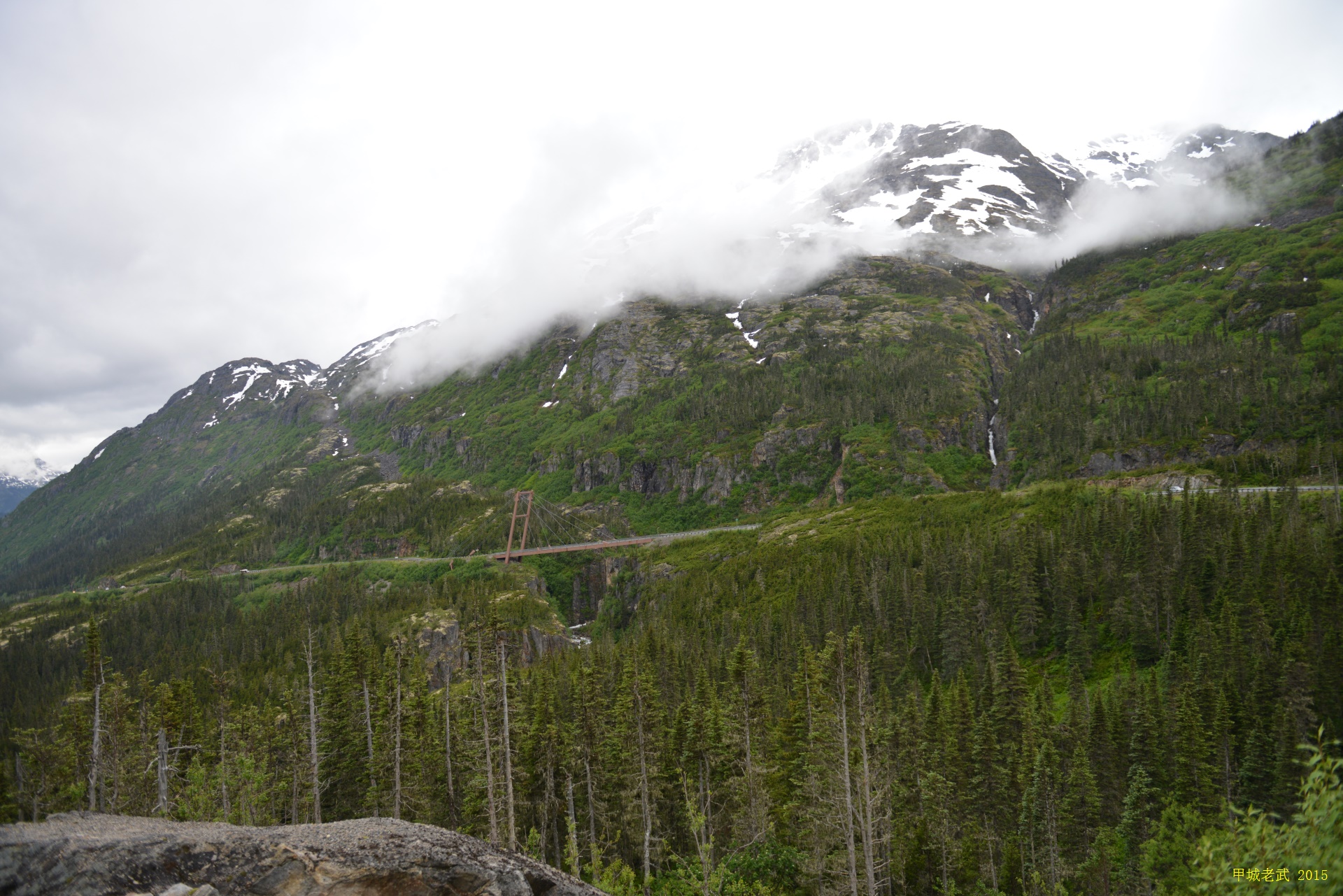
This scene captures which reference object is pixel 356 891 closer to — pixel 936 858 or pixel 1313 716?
pixel 936 858

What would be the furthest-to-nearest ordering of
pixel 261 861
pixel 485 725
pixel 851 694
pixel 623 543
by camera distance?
pixel 623 543
pixel 485 725
pixel 851 694
pixel 261 861

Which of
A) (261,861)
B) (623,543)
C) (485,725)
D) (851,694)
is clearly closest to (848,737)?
(851,694)

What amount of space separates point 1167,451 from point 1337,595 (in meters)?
98.8

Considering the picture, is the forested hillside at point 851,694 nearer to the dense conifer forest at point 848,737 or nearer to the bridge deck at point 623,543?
the dense conifer forest at point 848,737

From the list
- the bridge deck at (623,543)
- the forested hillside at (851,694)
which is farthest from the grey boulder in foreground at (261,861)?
the bridge deck at (623,543)

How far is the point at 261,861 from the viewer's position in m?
12.2

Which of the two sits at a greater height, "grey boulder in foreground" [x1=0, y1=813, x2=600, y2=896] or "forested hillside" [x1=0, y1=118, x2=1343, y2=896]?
"grey boulder in foreground" [x1=0, y1=813, x2=600, y2=896]

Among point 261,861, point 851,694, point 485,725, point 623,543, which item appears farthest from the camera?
point 623,543

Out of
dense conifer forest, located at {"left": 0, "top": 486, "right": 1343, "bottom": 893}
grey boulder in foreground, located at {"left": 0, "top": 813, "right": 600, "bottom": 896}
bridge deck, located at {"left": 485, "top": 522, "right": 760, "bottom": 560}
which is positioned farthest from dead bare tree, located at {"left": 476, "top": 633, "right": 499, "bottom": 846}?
bridge deck, located at {"left": 485, "top": 522, "right": 760, "bottom": 560}

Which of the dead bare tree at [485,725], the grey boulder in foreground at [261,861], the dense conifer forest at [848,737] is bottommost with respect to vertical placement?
the dense conifer forest at [848,737]

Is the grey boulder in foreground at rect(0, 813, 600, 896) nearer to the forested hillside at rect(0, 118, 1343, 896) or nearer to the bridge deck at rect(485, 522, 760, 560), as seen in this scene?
the forested hillside at rect(0, 118, 1343, 896)

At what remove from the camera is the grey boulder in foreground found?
10.7 meters

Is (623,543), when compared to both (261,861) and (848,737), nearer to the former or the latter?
(848,737)

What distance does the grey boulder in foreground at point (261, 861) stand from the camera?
422 inches
